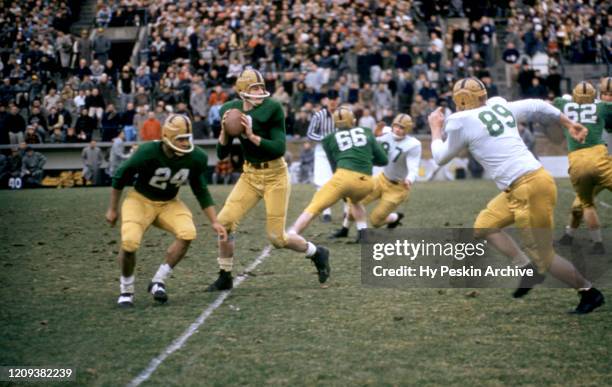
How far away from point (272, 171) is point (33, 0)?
84.7 feet

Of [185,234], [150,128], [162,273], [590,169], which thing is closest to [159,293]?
[162,273]

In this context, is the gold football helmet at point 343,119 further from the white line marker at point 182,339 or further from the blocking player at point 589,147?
the white line marker at point 182,339

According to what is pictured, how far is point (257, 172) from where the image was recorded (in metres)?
8.61

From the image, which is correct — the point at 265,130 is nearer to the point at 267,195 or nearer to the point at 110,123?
the point at 267,195

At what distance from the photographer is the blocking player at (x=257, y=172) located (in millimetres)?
8477

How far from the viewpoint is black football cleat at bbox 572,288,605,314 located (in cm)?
712

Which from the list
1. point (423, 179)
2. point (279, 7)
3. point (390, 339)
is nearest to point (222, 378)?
point (390, 339)

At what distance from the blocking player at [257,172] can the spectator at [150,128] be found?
51.8 ft

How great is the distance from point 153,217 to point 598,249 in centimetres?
543

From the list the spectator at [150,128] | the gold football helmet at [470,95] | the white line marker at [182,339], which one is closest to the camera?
the white line marker at [182,339]

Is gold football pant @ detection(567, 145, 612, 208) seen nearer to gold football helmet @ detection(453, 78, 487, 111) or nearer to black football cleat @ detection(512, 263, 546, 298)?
black football cleat @ detection(512, 263, 546, 298)

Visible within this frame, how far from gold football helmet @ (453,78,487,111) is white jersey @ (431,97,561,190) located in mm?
70

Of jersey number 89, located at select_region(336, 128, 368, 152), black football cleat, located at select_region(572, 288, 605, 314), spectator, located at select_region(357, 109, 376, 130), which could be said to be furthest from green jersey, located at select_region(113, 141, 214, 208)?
spectator, located at select_region(357, 109, 376, 130)

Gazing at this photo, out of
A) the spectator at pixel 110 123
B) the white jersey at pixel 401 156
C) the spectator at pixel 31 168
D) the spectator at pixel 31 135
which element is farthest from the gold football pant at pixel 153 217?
the spectator at pixel 31 135
